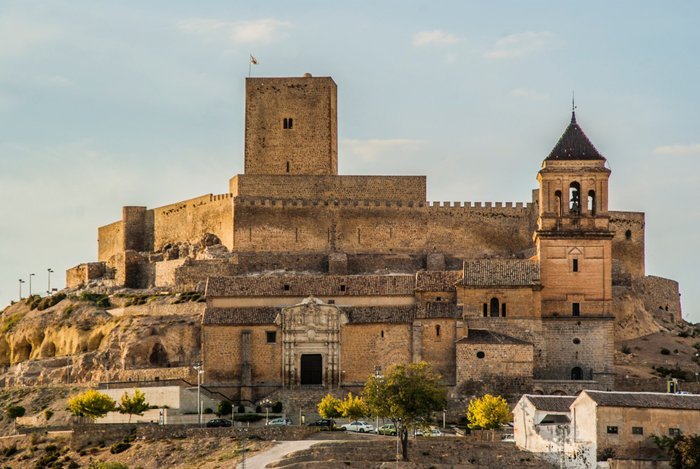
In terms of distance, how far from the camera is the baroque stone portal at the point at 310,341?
7825cm

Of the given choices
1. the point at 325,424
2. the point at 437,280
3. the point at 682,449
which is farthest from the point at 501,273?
the point at 682,449

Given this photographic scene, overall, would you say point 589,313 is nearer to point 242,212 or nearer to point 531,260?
point 531,260

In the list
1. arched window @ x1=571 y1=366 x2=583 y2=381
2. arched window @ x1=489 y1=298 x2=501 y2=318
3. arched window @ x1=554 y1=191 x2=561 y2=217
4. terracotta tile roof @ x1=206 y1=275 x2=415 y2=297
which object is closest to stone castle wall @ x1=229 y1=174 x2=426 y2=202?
terracotta tile roof @ x1=206 y1=275 x2=415 y2=297

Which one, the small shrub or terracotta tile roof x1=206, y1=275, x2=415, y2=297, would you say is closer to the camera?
the small shrub

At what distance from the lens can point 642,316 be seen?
9006 centimetres

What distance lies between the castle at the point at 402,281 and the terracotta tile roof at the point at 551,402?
21.8ft

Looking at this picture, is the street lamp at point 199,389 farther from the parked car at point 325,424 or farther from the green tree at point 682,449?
the green tree at point 682,449

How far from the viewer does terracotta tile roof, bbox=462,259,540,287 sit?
7881cm

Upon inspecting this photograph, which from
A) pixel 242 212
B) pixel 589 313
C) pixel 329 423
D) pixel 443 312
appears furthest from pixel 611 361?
pixel 242 212

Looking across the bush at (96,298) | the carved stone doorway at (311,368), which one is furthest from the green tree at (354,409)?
the bush at (96,298)

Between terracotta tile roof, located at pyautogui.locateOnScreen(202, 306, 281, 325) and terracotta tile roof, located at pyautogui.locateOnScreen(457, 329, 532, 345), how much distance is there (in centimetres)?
912

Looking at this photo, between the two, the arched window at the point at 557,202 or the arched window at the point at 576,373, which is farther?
the arched window at the point at 557,202

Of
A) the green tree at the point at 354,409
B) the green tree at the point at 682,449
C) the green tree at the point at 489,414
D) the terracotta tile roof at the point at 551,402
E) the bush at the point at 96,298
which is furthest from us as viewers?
the bush at the point at 96,298

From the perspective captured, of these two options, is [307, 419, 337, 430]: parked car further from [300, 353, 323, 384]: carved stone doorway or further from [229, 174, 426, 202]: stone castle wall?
[229, 174, 426, 202]: stone castle wall
